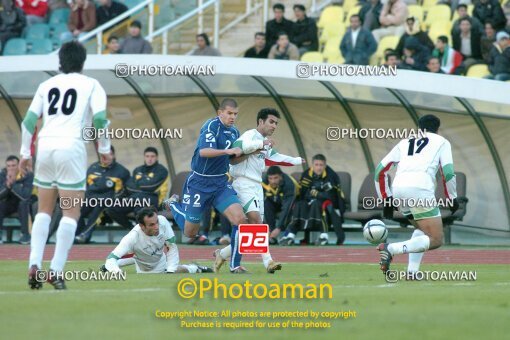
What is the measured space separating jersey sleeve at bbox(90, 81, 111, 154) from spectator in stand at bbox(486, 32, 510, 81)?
1226 centimetres

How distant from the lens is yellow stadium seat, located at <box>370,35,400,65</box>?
23109 millimetres

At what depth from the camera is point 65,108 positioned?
10016mm

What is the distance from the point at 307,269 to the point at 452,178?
2.65 metres

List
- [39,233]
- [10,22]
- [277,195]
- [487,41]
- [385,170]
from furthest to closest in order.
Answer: [10,22] < [277,195] < [487,41] < [385,170] < [39,233]

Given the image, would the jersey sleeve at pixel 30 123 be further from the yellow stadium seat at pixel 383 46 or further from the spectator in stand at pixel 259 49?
the yellow stadium seat at pixel 383 46

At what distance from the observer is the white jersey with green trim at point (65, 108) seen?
10008 millimetres

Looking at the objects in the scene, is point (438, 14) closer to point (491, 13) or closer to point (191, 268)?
point (491, 13)

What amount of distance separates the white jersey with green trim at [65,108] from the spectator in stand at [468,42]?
13201mm

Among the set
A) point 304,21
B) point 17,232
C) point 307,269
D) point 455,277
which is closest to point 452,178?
point 455,277

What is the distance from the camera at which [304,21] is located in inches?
938

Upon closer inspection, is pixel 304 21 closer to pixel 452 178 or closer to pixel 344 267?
pixel 344 267

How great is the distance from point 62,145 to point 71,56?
807 millimetres

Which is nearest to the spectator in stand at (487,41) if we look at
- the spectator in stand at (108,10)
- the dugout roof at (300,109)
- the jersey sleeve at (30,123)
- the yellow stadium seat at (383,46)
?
the dugout roof at (300,109)

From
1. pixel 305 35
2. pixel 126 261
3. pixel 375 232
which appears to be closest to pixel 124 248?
pixel 126 261
